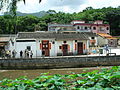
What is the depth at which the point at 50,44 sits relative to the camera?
29.3 meters

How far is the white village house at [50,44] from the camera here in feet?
93.5

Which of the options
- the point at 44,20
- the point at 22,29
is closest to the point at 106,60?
the point at 22,29

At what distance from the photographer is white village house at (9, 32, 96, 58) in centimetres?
2850

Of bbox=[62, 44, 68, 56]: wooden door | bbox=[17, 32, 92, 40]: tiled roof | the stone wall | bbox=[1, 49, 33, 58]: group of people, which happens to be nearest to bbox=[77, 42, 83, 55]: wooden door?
bbox=[17, 32, 92, 40]: tiled roof

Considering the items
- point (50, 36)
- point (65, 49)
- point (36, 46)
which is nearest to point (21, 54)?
point (36, 46)

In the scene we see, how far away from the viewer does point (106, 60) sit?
77.0ft

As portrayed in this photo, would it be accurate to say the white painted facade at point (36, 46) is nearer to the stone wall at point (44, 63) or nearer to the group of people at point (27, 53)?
the group of people at point (27, 53)

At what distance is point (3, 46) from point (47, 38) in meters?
8.73

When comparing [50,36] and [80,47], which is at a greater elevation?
[50,36]

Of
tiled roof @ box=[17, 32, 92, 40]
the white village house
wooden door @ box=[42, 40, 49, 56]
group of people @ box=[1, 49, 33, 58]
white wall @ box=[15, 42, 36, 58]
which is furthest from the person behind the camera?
tiled roof @ box=[17, 32, 92, 40]

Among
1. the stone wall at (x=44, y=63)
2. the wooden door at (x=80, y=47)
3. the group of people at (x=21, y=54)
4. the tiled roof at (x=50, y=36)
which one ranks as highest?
the tiled roof at (x=50, y=36)

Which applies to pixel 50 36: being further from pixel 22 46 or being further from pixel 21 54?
pixel 21 54

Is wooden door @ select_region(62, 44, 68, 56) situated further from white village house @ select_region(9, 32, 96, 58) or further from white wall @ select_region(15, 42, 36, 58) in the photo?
white wall @ select_region(15, 42, 36, 58)

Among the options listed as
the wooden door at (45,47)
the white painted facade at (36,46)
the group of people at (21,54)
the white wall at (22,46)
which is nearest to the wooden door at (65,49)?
the white painted facade at (36,46)
